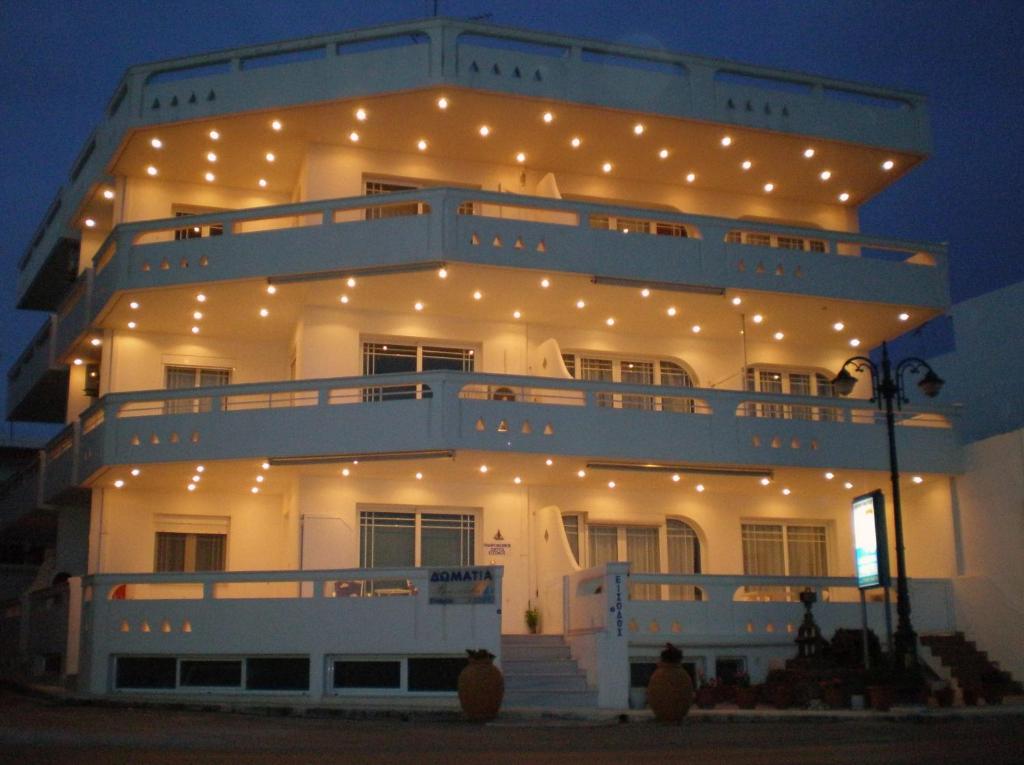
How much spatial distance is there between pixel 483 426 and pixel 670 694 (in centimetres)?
743

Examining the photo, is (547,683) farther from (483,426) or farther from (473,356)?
(473,356)

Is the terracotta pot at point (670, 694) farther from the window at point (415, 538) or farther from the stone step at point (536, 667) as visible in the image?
the window at point (415, 538)

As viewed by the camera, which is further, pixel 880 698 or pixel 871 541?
pixel 871 541

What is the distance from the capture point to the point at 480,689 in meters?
19.1

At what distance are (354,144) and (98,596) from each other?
11666 millimetres

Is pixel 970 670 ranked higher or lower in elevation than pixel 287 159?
lower

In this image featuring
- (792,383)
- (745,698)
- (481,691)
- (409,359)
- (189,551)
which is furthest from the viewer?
(792,383)

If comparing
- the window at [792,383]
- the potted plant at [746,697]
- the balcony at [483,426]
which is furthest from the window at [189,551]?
the window at [792,383]

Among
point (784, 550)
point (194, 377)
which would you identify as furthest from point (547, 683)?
point (194, 377)

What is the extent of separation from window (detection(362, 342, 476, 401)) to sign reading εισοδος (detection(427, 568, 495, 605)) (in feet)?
19.9

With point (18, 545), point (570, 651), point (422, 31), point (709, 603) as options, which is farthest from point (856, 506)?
point (18, 545)

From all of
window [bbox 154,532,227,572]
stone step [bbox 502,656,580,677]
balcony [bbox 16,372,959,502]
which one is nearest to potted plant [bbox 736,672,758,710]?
stone step [bbox 502,656,580,677]

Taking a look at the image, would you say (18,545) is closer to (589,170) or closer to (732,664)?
(589,170)

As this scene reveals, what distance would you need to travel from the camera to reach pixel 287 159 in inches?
1133
